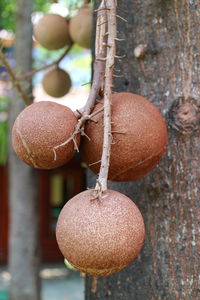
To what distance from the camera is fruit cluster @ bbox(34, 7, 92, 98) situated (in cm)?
175

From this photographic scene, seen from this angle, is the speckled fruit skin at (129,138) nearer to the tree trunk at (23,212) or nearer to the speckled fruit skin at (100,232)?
the speckled fruit skin at (100,232)

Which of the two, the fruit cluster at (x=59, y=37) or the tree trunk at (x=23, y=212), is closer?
the fruit cluster at (x=59, y=37)

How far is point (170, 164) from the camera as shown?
1235mm

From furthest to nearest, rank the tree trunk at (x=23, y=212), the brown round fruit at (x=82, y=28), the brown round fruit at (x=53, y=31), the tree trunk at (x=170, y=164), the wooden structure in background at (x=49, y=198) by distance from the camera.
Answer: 1. the wooden structure in background at (x=49, y=198)
2. the tree trunk at (x=23, y=212)
3. the brown round fruit at (x=53, y=31)
4. the brown round fruit at (x=82, y=28)
5. the tree trunk at (x=170, y=164)

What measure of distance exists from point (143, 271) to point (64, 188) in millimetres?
8198

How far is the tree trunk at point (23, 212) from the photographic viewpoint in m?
3.95

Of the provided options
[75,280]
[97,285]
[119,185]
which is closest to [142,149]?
[119,185]

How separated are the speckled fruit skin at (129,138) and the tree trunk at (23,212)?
290 cm

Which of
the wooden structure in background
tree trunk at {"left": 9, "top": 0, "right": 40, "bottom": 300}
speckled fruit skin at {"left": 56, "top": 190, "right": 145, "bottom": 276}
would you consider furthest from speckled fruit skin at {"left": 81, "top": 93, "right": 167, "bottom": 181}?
the wooden structure in background

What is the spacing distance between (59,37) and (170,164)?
0.84m

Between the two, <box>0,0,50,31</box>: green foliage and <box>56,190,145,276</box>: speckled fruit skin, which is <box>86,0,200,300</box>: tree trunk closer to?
<box>56,190,145,276</box>: speckled fruit skin

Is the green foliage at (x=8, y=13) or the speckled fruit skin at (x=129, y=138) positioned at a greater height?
the green foliage at (x=8, y=13)

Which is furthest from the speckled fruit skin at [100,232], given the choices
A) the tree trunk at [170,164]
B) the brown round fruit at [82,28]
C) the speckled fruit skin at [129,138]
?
the brown round fruit at [82,28]

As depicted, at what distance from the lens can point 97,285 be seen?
1436 mm
